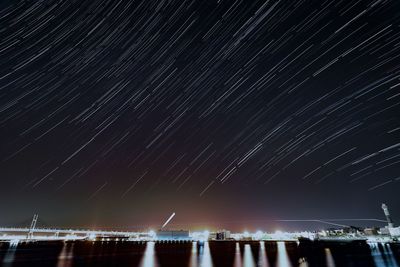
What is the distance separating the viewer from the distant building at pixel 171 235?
593 feet

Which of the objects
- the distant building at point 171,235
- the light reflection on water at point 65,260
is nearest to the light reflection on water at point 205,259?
the light reflection on water at point 65,260

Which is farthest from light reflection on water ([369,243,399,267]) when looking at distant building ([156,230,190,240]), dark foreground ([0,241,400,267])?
distant building ([156,230,190,240])

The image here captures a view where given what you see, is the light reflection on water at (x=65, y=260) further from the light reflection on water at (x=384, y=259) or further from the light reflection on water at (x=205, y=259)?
the light reflection on water at (x=384, y=259)

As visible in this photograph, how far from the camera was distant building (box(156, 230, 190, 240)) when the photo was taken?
181 metres

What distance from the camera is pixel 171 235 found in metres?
184

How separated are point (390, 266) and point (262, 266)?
46.9ft

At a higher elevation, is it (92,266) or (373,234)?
(373,234)

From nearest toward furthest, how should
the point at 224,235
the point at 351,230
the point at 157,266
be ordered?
the point at 157,266, the point at 224,235, the point at 351,230

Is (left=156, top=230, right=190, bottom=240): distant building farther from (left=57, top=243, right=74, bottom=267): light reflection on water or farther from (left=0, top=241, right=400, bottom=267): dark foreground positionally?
(left=57, top=243, right=74, bottom=267): light reflection on water

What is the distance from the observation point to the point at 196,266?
33.5 meters

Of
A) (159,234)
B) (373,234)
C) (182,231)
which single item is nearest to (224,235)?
(182,231)

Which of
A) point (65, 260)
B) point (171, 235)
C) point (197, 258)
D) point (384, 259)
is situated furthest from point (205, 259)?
point (171, 235)

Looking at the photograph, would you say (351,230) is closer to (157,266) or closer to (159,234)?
(159,234)

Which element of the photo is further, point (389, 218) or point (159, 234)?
point (159, 234)
